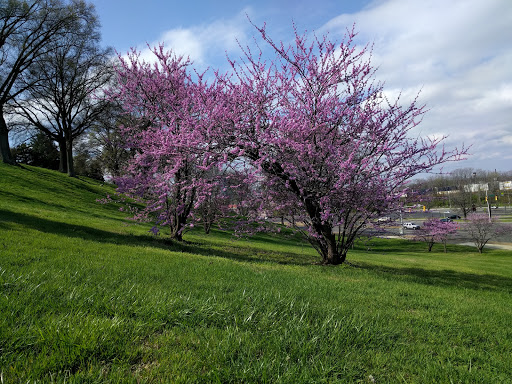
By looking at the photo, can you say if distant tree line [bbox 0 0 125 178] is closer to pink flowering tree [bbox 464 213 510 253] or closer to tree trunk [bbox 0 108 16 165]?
tree trunk [bbox 0 108 16 165]

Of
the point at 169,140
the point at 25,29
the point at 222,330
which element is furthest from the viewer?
the point at 25,29

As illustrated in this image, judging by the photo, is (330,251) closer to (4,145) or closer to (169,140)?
(169,140)

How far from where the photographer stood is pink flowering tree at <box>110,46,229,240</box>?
8.97 m

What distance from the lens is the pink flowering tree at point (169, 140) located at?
897 cm

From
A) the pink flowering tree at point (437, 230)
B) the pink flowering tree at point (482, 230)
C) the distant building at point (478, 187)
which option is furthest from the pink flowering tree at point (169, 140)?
the distant building at point (478, 187)

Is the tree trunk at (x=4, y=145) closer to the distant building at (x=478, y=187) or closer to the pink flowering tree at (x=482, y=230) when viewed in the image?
the pink flowering tree at (x=482, y=230)

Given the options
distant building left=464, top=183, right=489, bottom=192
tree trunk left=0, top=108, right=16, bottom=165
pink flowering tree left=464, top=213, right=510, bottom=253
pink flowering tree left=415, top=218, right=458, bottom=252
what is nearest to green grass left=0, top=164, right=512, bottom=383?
pink flowering tree left=415, top=218, right=458, bottom=252

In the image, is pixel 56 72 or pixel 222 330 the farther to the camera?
pixel 56 72

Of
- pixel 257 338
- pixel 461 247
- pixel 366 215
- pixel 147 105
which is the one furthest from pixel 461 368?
pixel 461 247

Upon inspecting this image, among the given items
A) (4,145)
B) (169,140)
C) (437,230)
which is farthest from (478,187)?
(4,145)

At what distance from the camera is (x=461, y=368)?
105 inches

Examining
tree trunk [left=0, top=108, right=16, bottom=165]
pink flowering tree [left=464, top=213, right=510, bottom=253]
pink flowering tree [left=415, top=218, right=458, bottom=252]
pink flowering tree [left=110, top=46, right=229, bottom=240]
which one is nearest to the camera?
pink flowering tree [left=110, top=46, right=229, bottom=240]

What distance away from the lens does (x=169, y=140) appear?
31.0 feet

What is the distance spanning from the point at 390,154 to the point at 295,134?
8.80 feet
